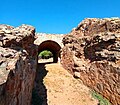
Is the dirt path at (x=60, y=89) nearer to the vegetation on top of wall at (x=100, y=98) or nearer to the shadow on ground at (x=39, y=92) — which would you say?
the shadow on ground at (x=39, y=92)

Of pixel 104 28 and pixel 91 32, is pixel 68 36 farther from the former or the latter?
pixel 104 28

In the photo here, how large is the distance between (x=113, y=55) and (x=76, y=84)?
4.36 m

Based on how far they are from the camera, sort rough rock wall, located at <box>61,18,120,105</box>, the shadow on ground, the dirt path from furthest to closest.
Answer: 1. rough rock wall, located at <box>61,18,120,105</box>
2. the dirt path
3. the shadow on ground

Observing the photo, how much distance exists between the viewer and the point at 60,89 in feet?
55.1

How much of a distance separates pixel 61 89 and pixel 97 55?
15.2ft

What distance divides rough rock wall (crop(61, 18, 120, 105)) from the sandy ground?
3.32 ft

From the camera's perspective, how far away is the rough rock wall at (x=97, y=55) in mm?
15877

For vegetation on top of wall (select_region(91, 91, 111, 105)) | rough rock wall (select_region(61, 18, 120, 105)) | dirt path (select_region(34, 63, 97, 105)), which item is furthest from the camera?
rough rock wall (select_region(61, 18, 120, 105))

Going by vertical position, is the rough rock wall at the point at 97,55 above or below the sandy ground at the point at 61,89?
above

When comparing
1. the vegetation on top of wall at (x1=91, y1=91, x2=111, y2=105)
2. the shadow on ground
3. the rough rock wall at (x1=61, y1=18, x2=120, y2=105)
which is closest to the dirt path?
the shadow on ground

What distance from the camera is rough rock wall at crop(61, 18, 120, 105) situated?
1588 centimetres

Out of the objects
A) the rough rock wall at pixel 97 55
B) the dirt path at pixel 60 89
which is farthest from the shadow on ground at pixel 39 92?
the rough rock wall at pixel 97 55

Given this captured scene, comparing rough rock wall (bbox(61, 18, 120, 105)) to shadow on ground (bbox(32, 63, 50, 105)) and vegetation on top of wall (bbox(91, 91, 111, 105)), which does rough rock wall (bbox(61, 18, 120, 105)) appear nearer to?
vegetation on top of wall (bbox(91, 91, 111, 105))

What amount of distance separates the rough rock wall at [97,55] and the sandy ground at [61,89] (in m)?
1.01
